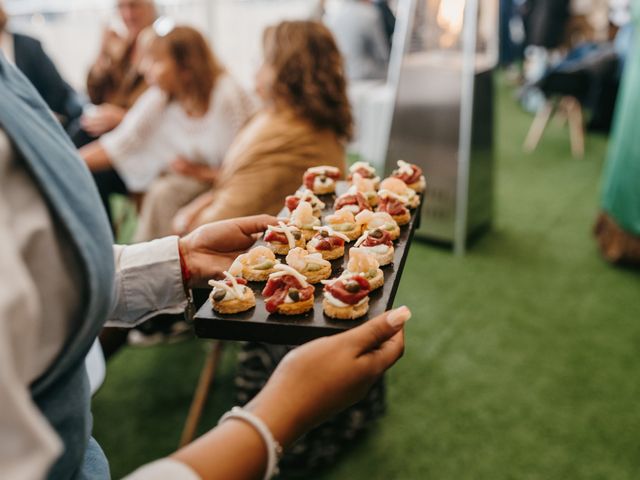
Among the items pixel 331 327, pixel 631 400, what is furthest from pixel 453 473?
pixel 331 327

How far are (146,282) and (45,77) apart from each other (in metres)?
2.48

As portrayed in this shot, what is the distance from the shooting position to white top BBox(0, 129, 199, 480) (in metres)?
0.48

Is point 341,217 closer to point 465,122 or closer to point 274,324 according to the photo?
point 274,324

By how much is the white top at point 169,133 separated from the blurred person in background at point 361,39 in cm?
246

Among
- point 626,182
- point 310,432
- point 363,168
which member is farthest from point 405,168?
point 626,182

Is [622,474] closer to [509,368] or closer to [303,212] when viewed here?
[509,368]

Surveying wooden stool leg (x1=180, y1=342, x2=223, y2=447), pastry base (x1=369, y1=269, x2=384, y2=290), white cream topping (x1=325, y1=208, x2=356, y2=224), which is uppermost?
white cream topping (x1=325, y1=208, x2=356, y2=224)

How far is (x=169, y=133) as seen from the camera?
2.63 m

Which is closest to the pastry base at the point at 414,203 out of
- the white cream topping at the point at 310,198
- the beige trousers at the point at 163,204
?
the white cream topping at the point at 310,198

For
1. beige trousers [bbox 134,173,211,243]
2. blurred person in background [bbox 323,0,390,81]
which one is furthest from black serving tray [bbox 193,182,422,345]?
blurred person in background [bbox 323,0,390,81]

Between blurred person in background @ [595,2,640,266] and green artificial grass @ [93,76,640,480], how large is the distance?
12cm

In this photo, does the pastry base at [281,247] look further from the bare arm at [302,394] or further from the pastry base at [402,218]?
the bare arm at [302,394]

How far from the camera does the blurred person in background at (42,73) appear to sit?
9.74 ft

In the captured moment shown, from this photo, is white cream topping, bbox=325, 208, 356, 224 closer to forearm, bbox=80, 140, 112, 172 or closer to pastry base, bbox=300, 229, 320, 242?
pastry base, bbox=300, 229, 320, 242
